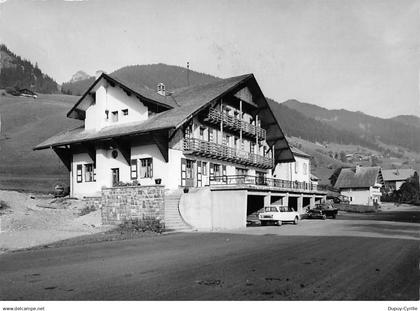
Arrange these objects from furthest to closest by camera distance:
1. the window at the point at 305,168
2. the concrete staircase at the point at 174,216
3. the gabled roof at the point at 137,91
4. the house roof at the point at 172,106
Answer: the window at the point at 305,168, the gabled roof at the point at 137,91, the house roof at the point at 172,106, the concrete staircase at the point at 174,216

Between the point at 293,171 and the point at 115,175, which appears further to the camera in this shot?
the point at 293,171

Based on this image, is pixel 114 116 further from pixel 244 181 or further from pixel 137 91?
pixel 244 181

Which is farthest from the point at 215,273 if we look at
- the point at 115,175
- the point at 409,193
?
the point at 409,193

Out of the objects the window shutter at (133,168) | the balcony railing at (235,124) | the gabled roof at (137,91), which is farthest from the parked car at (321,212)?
the window shutter at (133,168)

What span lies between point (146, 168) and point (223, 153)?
7927 mm

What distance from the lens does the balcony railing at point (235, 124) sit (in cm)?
3819

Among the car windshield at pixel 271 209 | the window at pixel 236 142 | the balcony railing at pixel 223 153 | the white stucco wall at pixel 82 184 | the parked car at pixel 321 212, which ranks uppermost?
the window at pixel 236 142

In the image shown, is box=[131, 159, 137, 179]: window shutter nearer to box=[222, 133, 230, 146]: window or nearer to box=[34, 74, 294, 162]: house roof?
box=[34, 74, 294, 162]: house roof

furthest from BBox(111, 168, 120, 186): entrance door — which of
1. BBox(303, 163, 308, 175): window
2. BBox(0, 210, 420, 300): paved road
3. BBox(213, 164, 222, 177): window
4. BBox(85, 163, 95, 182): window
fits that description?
BBox(303, 163, 308, 175): window

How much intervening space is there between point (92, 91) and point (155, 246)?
25569 mm

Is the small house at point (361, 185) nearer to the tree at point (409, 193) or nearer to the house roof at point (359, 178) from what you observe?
the house roof at point (359, 178)

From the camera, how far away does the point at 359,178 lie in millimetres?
92688

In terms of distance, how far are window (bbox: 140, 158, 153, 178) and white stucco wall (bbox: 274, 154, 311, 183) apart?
22.7 metres

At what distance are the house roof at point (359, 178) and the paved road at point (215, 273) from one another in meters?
78.3
